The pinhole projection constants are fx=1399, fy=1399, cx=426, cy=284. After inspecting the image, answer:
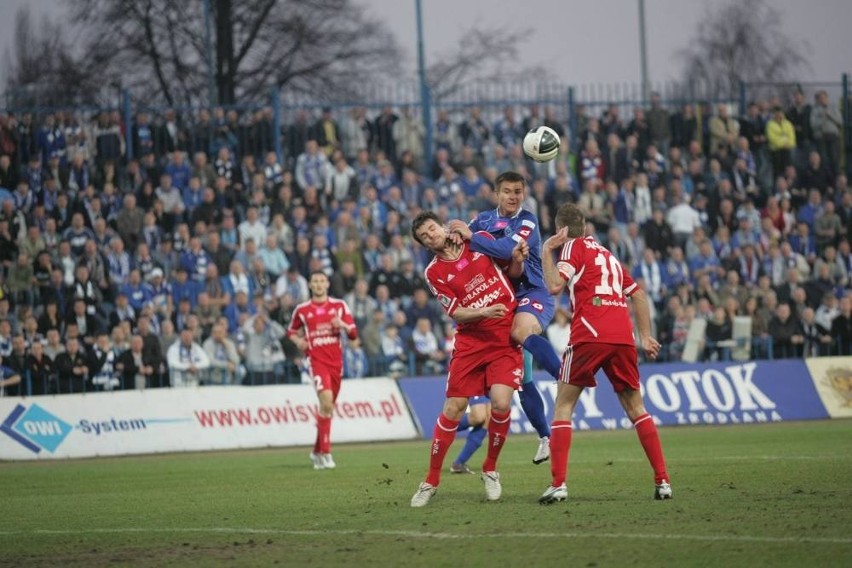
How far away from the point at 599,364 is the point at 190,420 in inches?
557

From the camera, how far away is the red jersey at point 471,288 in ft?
39.8

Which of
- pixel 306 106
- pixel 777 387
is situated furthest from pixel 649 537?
pixel 306 106

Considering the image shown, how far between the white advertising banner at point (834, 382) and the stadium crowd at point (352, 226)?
1.40m

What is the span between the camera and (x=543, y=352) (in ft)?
46.4

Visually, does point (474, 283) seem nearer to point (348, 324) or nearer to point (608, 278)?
point (608, 278)

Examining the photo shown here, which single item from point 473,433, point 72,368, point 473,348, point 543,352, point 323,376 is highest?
point 473,348

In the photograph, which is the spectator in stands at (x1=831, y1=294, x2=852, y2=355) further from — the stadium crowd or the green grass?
the green grass

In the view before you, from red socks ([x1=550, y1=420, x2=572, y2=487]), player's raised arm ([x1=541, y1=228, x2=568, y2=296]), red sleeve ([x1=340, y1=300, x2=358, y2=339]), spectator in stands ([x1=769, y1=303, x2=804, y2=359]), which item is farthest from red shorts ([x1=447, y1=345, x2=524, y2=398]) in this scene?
spectator in stands ([x1=769, y1=303, x2=804, y2=359])

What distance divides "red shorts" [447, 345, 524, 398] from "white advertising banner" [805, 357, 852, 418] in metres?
17.1

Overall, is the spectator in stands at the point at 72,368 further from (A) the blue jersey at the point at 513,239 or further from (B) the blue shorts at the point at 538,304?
(B) the blue shorts at the point at 538,304

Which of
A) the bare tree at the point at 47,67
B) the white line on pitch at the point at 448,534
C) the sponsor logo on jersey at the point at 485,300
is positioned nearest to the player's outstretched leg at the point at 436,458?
the sponsor logo on jersey at the point at 485,300

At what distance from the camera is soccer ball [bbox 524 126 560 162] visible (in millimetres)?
13922

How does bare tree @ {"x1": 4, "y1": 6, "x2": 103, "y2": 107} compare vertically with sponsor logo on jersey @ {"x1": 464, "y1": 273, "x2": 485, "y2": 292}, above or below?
above

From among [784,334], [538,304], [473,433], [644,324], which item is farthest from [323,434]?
[784,334]
